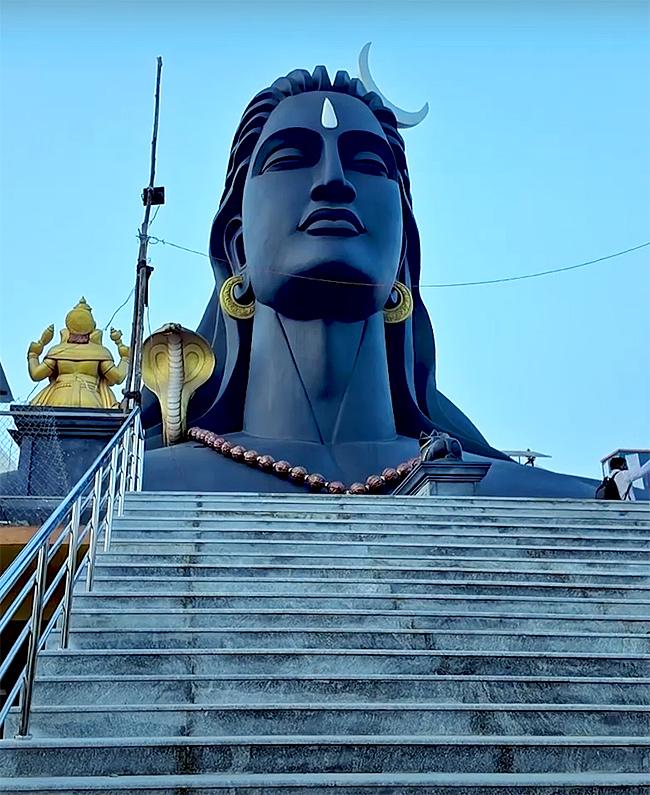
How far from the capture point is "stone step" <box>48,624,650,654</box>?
3078mm

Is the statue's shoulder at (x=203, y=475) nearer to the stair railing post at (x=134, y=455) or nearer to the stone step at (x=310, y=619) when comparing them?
the stair railing post at (x=134, y=455)

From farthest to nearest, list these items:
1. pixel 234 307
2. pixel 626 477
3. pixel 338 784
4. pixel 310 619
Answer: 1. pixel 234 307
2. pixel 626 477
3. pixel 310 619
4. pixel 338 784

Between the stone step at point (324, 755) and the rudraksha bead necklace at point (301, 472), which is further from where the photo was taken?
the rudraksha bead necklace at point (301, 472)

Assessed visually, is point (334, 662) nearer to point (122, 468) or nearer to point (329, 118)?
point (122, 468)

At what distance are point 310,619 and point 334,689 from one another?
53 centimetres

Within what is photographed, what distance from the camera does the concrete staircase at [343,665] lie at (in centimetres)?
236

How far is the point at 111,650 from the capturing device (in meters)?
2.93

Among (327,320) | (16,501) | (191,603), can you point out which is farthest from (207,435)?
(191,603)

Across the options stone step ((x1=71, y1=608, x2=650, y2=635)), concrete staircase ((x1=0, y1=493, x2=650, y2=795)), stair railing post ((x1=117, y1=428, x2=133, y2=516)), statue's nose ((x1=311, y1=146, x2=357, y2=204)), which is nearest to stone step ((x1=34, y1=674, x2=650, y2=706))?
concrete staircase ((x1=0, y1=493, x2=650, y2=795))

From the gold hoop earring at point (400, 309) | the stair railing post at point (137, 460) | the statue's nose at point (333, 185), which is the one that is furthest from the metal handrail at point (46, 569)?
the gold hoop earring at point (400, 309)

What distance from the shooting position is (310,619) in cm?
331

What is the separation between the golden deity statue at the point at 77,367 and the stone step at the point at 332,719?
7.87m

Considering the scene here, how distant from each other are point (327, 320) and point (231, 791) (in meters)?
6.87

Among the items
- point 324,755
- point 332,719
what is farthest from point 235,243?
point 324,755
